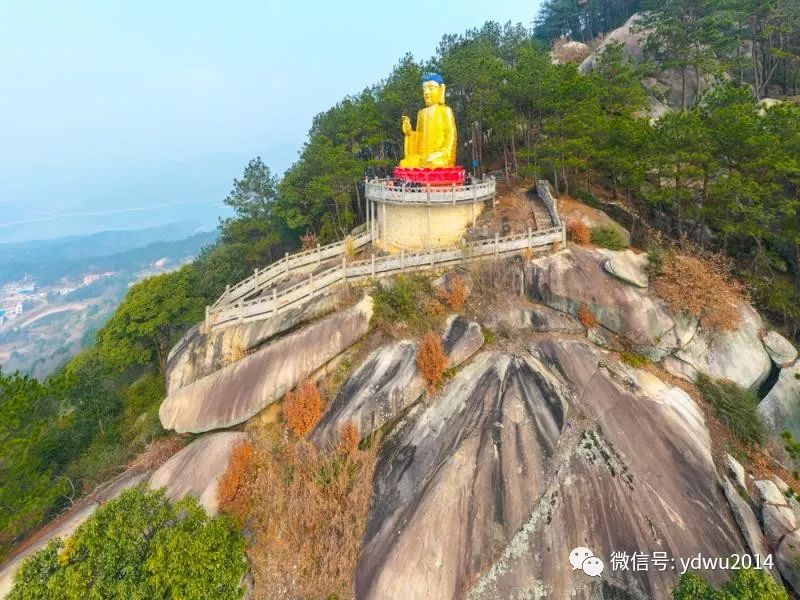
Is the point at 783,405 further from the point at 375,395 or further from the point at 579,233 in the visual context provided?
the point at 375,395

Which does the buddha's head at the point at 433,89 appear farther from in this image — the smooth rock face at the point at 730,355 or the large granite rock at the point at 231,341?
the smooth rock face at the point at 730,355

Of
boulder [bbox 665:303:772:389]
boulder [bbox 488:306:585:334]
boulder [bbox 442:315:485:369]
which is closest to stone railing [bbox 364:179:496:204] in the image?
boulder [bbox 488:306:585:334]

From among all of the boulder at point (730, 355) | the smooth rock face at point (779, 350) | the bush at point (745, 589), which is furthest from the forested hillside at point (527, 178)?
the bush at point (745, 589)

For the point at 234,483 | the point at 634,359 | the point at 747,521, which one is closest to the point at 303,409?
the point at 234,483

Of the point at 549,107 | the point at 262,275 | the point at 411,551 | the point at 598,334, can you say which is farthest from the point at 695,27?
the point at 411,551

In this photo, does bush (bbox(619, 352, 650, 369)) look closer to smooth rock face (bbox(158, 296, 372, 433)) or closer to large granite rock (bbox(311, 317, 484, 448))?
Answer: large granite rock (bbox(311, 317, 484, 448))

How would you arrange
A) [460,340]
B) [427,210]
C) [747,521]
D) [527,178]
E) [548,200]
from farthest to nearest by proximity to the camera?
[527,178] → [548,200] → [427,210] → [460,340] → [747,521]
